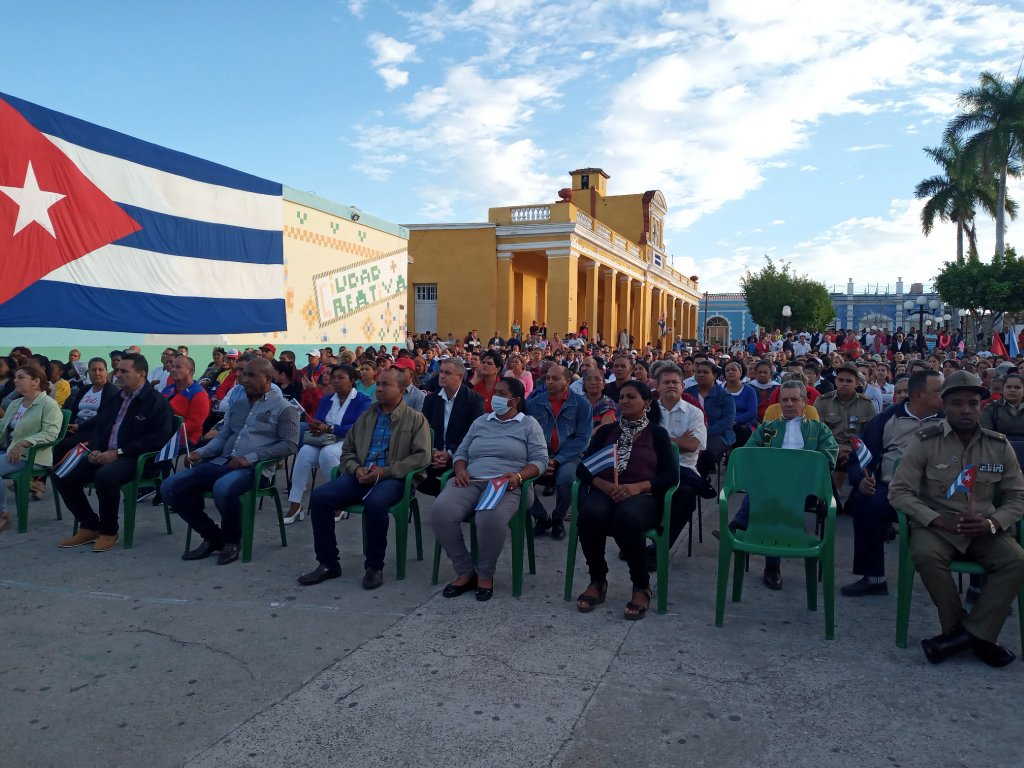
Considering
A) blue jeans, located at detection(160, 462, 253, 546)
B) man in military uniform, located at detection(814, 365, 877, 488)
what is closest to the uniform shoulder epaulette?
man in military uniform, located at detection(814, 365, 877, 488)

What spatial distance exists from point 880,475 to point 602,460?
2.07m

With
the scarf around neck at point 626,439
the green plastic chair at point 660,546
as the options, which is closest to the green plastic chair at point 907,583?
the green plastic chair at point 660,546

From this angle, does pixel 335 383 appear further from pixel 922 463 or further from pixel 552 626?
pixel 922 463

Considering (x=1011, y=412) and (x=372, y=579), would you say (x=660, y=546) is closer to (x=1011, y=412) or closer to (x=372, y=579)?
(x=372, y=579)

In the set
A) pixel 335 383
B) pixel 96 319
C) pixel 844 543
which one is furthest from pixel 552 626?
pixel 96 319

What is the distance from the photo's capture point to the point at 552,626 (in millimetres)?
4066

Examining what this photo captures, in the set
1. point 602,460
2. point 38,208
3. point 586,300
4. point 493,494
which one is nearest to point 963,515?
point 602,460

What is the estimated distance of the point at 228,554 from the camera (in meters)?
5.25

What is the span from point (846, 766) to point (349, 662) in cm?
226

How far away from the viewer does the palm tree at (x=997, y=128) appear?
96.7ft

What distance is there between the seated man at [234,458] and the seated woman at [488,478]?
5.18ft

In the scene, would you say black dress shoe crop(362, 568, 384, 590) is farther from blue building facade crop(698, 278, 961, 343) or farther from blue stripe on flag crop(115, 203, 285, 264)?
blue building facade crop(698, 278, 961, 343)

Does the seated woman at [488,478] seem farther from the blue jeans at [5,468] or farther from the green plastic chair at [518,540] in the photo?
the blue jeans at [5,468]

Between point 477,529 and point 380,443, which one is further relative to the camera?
point 380,443
